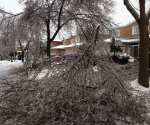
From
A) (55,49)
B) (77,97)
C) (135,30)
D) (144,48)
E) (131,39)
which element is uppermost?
(135,30)

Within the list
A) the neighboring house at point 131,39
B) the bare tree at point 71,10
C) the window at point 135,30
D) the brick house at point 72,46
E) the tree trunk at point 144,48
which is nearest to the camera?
the brick house at point 72,46

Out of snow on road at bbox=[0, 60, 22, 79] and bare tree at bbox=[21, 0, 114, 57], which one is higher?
bare tree at bbox=[21, 0, 114, 57]

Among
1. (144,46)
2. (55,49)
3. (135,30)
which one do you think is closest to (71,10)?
(144,46)

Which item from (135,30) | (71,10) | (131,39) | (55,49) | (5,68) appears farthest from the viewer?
(55,49)

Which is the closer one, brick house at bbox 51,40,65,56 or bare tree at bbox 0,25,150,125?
bare tree at bbox 0,25,150,125

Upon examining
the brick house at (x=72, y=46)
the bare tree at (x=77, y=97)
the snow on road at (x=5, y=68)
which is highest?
the brick house at (x=72, y=46)

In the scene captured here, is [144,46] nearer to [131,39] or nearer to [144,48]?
[144,48]

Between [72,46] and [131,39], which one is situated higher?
[131,39]

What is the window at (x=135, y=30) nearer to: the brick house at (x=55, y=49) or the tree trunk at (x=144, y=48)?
the brick house at (x=55, y=49)

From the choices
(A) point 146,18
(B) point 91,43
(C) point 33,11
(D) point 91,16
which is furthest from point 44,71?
(C) point 33,11

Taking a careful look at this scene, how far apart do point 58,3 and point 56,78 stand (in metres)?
12.3

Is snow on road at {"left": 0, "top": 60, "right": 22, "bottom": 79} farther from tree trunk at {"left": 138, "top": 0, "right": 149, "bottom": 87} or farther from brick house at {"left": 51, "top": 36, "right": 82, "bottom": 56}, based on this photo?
tree trunk at {"left": 138, "top": 0, "right": 149, "bottom": 87}

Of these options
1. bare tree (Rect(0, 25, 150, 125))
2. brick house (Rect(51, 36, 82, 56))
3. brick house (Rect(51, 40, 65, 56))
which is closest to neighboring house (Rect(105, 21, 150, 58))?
brick house (Rect(51, 36, 82, 56))

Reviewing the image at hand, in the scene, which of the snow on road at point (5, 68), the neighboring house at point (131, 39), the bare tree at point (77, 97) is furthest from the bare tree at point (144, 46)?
the neighboring house at point (131, 39)
